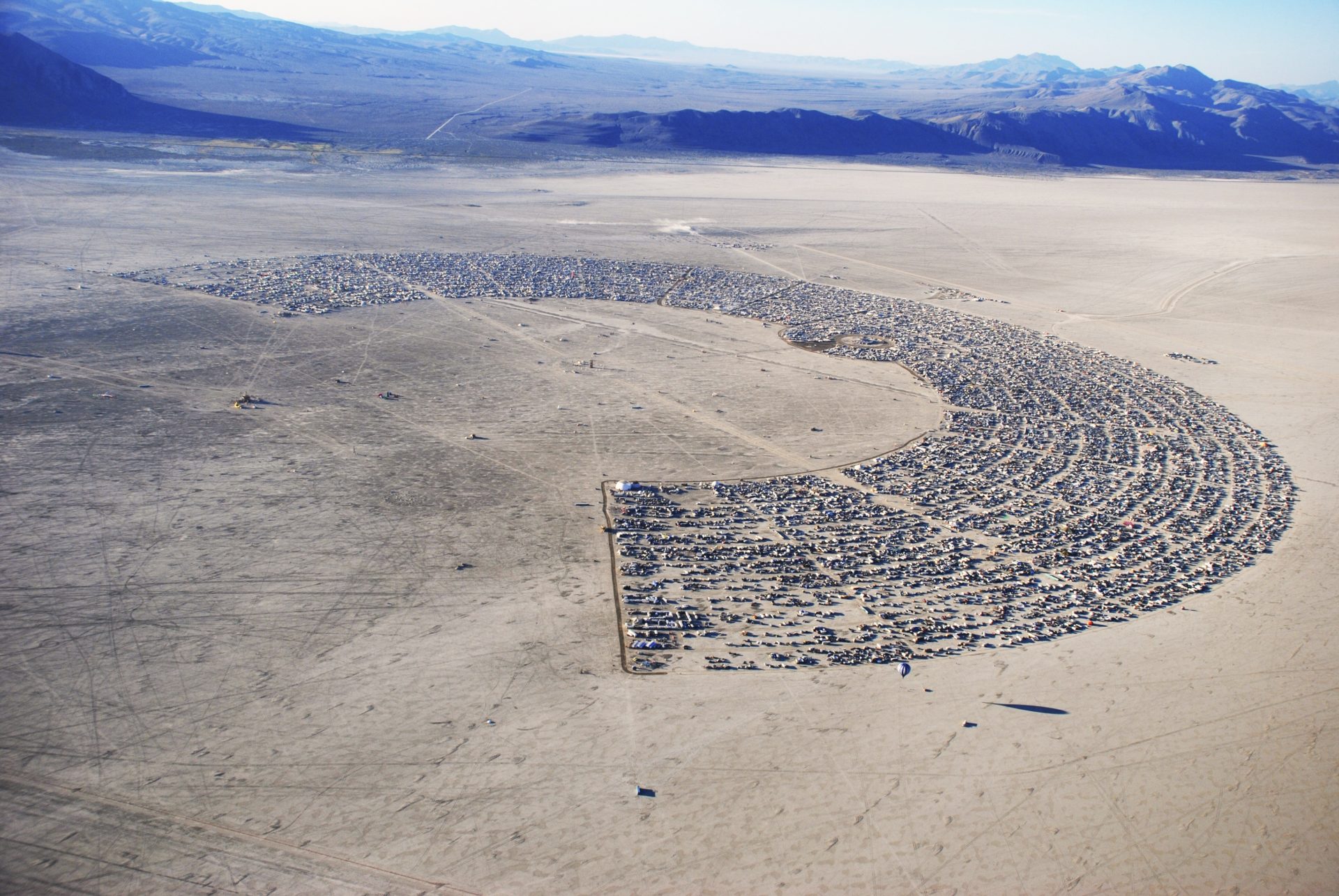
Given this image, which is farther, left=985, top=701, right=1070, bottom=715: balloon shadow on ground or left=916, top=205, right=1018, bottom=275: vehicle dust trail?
left=916, top=205, right=1018, bottom=275: vehicle dust trail

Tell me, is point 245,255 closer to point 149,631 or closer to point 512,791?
point 149,631

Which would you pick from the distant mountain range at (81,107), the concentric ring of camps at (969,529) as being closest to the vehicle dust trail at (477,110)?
the distant mountain range at (81,107)

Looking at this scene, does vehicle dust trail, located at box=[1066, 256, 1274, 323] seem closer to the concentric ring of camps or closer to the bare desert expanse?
the bare desert expanse

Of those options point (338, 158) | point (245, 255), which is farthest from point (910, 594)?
point (338, 158)

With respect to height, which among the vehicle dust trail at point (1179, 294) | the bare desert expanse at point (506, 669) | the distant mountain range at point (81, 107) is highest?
the distant mountain range at point (81, 107)

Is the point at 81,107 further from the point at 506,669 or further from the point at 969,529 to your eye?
the point at 969,529

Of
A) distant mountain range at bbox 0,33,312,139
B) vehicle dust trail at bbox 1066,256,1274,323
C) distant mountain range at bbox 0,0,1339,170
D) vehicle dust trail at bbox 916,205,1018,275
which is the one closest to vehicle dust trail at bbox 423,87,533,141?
distant mountain range at bbox 0,0,1339,170

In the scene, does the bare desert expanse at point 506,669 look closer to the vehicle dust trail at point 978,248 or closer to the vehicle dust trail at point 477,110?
the vehicle dust trail at point 978,248
